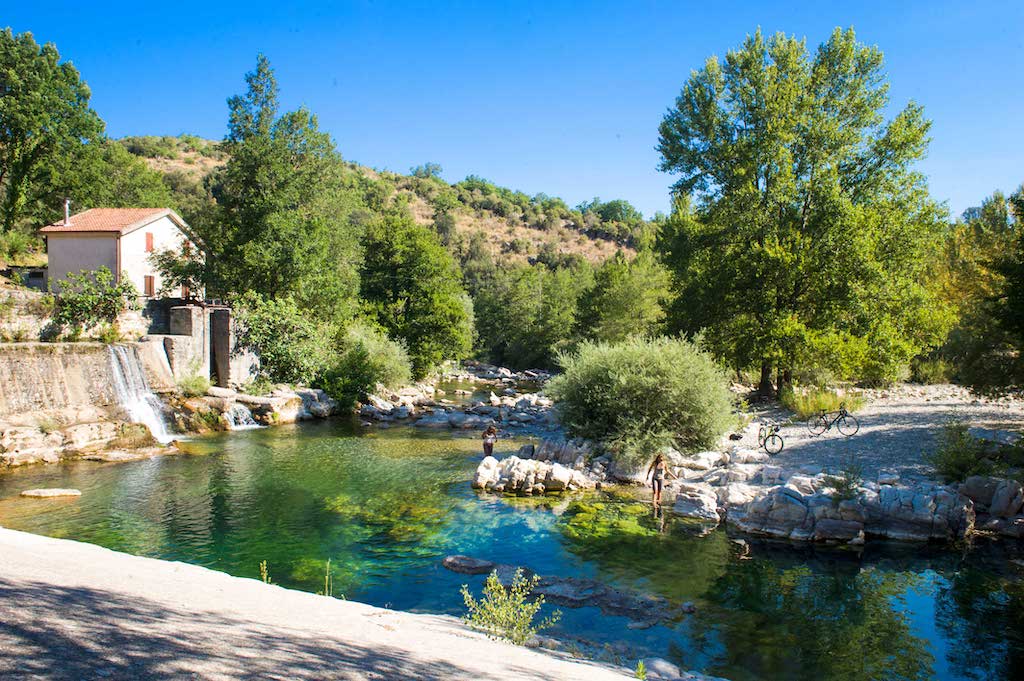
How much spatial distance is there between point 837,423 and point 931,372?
18.8 meters

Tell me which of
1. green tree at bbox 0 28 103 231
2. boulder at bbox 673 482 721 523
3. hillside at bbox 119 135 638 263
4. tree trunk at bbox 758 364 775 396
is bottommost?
boulder at bbox 673 482 721 523

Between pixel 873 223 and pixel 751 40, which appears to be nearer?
pixel 873 223

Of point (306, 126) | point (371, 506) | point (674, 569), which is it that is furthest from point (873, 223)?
point (306, 126)

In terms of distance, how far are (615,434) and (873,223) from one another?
13.9m

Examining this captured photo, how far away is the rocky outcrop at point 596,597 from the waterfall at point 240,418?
16.7 metres

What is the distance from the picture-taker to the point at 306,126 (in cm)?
3581

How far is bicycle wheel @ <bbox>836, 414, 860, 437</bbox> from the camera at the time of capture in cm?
2111

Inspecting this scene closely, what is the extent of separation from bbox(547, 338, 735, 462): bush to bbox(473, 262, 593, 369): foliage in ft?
112

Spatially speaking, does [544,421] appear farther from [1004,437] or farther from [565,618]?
[565,618]

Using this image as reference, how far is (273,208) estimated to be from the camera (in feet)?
112

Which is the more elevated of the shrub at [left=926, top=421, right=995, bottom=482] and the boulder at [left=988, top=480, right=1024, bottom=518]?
the shrub at [left=926, top=421, right=995, bottom=482]

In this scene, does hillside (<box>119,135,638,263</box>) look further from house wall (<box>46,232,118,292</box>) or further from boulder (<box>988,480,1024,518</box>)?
boulder (<box>988,480,1024,518</box>)

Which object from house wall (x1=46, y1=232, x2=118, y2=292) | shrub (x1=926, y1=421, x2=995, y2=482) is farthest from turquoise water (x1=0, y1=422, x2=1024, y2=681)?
house wall (x1=46, y1=232, x2=118, y2=292)

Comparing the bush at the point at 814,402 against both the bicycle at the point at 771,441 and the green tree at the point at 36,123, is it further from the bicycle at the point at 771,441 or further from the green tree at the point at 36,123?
the green tree at the point at 36,123
